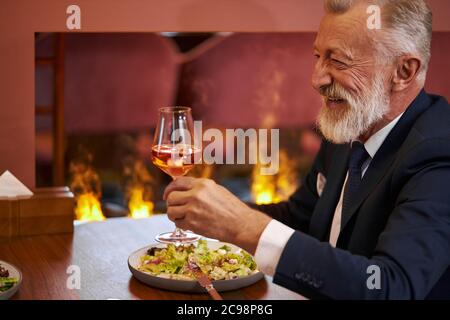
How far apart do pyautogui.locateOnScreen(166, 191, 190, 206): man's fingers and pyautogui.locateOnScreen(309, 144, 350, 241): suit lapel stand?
533 mm

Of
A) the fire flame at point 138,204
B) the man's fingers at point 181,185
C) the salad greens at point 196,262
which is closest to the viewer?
the man's fingers at point 181,185

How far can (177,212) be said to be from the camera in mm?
1436

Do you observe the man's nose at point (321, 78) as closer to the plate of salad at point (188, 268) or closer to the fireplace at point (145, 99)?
the plate of salad at point (188, 268)

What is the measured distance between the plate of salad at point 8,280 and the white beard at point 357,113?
0.82m

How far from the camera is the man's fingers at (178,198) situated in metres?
1.43

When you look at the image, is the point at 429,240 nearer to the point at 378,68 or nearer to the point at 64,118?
the point at 378,68

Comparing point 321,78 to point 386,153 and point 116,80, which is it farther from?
point 116,80

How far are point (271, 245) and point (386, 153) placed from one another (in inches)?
17.5

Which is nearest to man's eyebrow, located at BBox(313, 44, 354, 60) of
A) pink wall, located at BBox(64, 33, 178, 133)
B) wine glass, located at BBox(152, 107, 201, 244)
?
wine glass, located at BBox(152, 107, 201, 244)

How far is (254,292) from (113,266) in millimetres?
365

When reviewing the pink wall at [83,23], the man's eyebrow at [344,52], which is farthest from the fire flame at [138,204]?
the man's eyebrow at [344,52]

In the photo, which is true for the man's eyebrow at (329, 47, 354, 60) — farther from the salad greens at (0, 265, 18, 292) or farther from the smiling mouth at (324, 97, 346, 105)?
the salad greens at (0, 265, 18, 292)

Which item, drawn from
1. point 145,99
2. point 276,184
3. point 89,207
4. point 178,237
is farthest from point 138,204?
point 178,237

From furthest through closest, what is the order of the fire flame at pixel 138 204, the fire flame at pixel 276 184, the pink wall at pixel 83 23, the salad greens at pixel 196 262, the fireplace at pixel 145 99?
the fire flame at pixel 276 184, the fire flame at pixel 138 204, the fireplace at pixel 145 99, the pink wall at pixel 83 23, the salad greens at pixel 196 262
